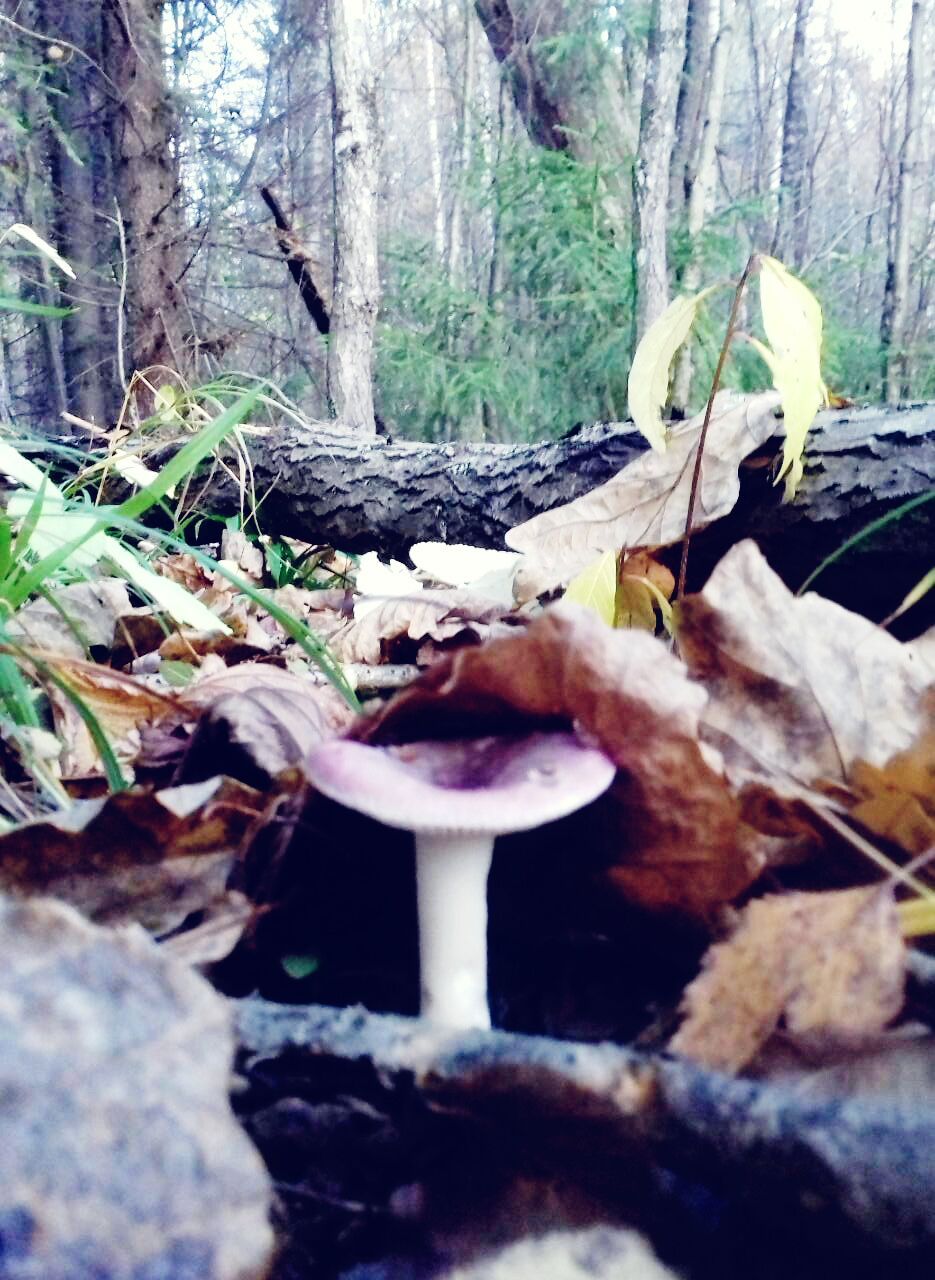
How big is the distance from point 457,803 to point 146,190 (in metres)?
7.15

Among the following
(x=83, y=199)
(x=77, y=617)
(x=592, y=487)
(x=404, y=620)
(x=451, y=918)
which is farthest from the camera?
(x=83, y=199)

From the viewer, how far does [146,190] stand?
6.59m

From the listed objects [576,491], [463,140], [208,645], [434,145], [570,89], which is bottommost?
[208,645]

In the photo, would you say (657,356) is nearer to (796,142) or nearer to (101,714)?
(101,714)

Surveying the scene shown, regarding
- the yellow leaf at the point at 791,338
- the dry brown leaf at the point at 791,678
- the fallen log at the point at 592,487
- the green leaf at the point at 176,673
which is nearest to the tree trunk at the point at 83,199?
the fallen log at the point at 592,487

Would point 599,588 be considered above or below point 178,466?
below

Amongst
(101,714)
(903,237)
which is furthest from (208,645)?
(903,237)

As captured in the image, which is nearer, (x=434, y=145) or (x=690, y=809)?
(x=690, y=809)

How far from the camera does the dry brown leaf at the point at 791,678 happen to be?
0.77 meters

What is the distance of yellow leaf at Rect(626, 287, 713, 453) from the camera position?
49.9 inches

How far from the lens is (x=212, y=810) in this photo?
0.68 m

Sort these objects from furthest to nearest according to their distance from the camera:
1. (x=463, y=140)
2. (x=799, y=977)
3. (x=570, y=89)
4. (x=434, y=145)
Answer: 1. (x=434, y=145)
2. (x=463, y=140)
3. (x=570, y=89)
4. (x=799, y=977)

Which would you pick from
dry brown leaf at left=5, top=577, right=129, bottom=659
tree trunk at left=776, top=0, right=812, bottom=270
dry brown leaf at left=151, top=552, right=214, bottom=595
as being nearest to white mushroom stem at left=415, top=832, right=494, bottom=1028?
dry brown leaf at left=5, top=577, right=129, bottom=659

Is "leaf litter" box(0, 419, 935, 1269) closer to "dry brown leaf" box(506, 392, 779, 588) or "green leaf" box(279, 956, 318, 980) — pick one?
"green leaf" box(279, 956, 318, 980)
